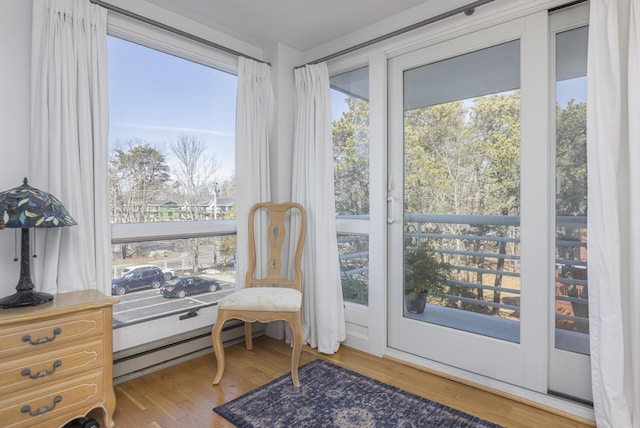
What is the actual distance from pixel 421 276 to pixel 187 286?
1.81 metres

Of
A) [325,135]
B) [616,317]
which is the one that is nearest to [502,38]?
[325,135]

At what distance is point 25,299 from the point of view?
1.68 meters

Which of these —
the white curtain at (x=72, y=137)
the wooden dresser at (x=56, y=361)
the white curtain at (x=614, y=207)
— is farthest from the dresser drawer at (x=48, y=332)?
the white curtain at (x=614, y=207)

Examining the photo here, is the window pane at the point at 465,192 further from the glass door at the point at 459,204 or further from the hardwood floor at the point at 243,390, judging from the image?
the hardwood floor at the point at 243,390

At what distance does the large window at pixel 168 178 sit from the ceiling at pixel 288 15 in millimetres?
330

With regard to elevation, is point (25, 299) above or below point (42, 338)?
above

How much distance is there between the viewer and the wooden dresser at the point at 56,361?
1514 mm

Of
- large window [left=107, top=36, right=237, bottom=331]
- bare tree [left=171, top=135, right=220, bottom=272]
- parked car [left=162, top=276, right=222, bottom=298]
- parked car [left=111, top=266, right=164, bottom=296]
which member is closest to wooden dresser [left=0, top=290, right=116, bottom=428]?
parked car [left=111, top=266, right=164, bottom=296]

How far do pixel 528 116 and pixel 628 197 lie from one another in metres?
0.66

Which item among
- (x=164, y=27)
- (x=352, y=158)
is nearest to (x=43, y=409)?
(x=164, y=27)

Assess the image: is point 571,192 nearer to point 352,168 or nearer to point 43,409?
point 352,168

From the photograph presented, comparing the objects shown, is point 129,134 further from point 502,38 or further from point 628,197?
point 628,197

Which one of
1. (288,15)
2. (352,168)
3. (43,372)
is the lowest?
(43,372)

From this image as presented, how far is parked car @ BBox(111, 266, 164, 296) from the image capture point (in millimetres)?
2354
